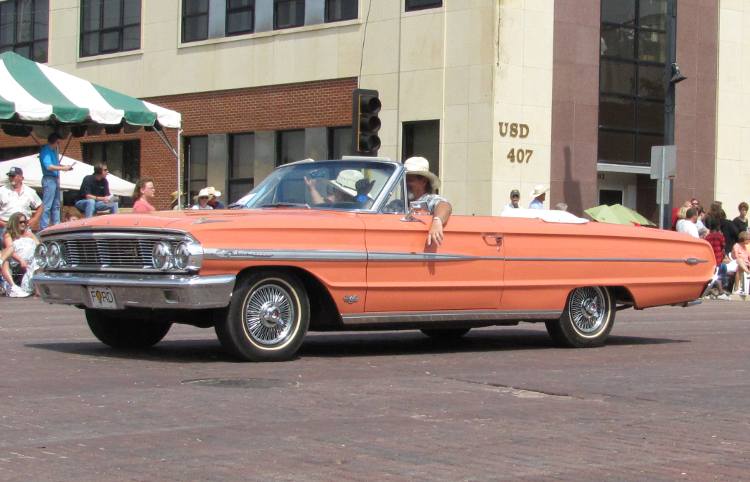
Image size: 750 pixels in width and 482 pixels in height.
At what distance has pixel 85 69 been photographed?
38.6m

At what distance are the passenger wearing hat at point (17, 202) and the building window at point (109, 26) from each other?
55.7ft

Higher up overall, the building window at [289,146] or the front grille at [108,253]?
the building window at [289,146]

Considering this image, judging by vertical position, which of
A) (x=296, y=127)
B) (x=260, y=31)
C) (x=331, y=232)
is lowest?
(x=331, y=232)

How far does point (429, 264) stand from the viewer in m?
10.8

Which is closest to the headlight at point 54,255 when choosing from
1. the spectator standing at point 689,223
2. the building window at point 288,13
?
the spectator standing at point 689,223

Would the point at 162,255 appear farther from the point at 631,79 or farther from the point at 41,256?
the point at 631,79

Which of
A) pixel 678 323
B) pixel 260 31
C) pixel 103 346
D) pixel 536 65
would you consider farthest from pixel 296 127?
pixel 103 346

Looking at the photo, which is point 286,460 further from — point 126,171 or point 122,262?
point 126,171

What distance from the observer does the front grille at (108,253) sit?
32.0ft

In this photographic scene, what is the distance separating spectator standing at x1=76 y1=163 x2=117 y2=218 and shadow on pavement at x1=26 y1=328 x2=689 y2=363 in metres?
8.77

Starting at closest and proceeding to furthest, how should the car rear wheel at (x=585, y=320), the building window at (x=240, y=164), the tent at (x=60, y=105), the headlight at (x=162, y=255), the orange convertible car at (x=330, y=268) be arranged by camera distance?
the headlight at (x=162, y=255)
the orange convertible car at (x=330, y=268)
the car rear wheel at (x=585, y=320)
the tent at (x=60, y=105)
the building window at (x=240, y=164)

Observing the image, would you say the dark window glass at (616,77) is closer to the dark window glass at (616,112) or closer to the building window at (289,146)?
the dark window glass at (616,112)

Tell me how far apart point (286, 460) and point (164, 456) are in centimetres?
57

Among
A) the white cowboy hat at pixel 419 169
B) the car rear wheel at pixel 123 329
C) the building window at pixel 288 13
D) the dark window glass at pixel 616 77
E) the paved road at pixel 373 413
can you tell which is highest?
the building window at pixel 288 13
